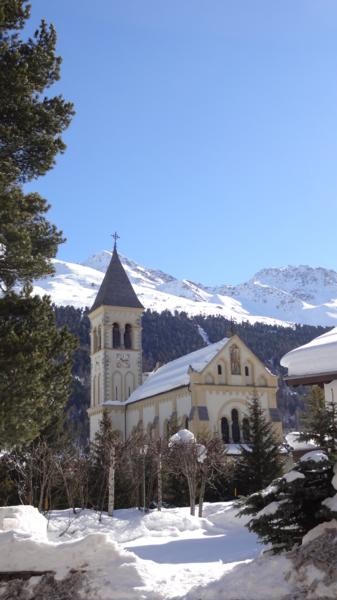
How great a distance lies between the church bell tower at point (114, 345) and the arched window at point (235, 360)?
14.9 metres

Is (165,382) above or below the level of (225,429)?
above

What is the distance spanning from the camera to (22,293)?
13141 mm

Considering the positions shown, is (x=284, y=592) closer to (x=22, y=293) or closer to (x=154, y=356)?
(x=22, y=293)

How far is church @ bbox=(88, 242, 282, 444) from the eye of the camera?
1778 inches

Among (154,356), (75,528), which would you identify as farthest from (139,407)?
(154,356)

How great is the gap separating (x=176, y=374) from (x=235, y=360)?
547 centimetres

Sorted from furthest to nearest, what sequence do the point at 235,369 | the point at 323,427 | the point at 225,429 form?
the point at 235,369
the point at 225,429
the point at 323,427

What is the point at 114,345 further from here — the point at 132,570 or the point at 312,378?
the point at 132,570

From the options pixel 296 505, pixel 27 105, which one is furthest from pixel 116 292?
pixel 296 505

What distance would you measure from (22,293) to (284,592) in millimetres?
7467

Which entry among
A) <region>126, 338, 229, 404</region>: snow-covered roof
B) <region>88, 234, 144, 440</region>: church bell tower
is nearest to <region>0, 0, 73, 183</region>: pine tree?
<region>126, 338, 229, 404</region>: snow-covered roof

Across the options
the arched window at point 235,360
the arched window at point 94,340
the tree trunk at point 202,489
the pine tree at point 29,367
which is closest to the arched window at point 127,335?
the arched window at point 94,340

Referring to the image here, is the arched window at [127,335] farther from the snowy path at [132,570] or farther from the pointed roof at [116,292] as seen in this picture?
the snowy path at [132,570]

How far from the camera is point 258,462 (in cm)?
3072
